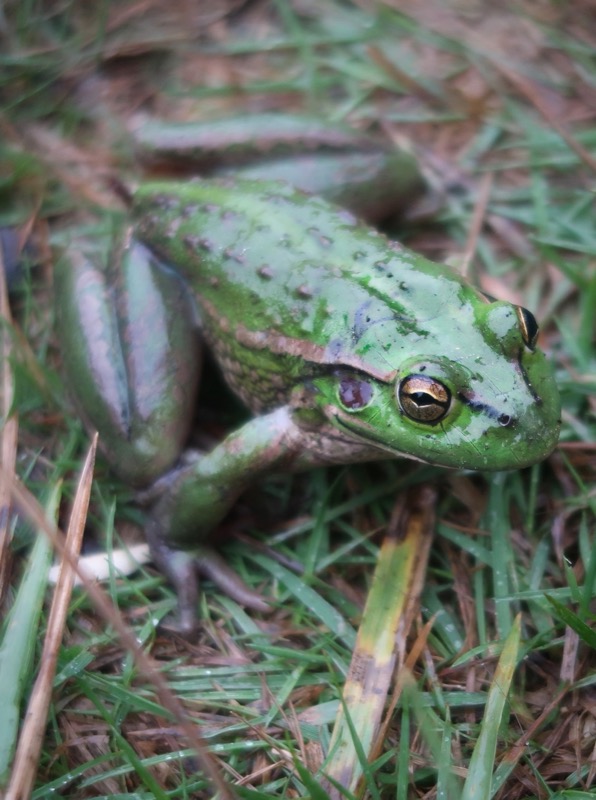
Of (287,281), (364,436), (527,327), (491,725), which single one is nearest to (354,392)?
(364,436)

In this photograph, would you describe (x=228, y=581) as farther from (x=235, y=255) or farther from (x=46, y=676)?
(x=235, y=255)

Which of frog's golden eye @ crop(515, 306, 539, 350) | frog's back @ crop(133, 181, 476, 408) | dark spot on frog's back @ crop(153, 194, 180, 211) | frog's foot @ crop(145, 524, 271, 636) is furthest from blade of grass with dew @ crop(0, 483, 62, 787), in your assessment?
frog's golden eye @ crop(515, 306, 539, 350)

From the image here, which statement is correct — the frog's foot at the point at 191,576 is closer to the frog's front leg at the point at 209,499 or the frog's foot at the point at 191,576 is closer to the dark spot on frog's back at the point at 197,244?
the frog's front leg at the point at 209,499

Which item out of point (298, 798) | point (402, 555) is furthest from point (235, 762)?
point (402, 555)

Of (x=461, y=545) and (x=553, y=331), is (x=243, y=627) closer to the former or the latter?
(x=461, y=545)

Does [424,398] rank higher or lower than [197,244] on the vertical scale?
lower

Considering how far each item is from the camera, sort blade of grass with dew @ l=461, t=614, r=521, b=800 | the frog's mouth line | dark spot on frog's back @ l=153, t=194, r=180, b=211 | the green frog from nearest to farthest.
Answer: blade of grass with dew @ l=461, t=614, r=521, b=800 < the green frog < the frog's mouth line < dark spot on frog's back @ l=153, t=194, r=180, b=211

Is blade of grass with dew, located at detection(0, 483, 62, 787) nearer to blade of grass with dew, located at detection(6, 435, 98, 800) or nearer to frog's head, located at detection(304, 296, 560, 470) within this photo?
blade of grass with dew, located at detection(6, 435, 98, 800)

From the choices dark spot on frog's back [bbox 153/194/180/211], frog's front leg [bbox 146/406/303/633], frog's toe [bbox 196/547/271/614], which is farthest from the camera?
dark spot on frog's back [bbox 153/194/180/211]

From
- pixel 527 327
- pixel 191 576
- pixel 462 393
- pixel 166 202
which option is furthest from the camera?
pixel 166 202
